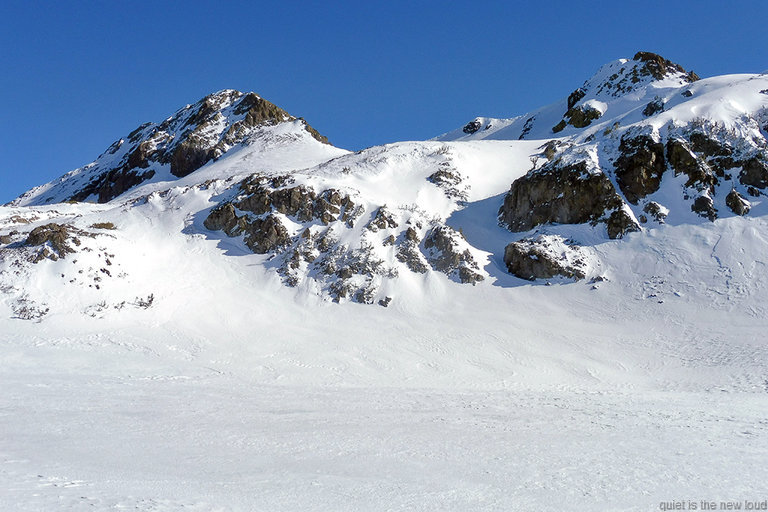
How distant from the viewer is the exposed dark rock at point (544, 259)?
33906 mm

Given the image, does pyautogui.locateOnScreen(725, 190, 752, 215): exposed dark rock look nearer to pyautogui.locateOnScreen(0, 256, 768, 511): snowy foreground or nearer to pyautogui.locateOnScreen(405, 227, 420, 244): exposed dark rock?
pyautogui.locateOnScreen(0, 256, 768, 511): snowy foreground

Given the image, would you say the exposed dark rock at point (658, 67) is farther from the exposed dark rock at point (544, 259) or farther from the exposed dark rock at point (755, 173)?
the exposed dark rock at point (544, 259)

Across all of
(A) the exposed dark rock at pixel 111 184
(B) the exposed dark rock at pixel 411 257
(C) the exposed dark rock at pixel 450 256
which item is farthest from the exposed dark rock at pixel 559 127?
(A) the exposed dark rock at pixel 111 184

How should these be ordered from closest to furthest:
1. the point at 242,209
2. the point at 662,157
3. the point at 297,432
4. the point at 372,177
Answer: the point at 297,432, the point at 662,157, the point at 242,209, the point at 372,177

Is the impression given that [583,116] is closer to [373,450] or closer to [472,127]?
[472,127]

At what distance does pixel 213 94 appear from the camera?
326 ft

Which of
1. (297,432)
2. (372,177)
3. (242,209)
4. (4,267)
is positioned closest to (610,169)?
(372,177)

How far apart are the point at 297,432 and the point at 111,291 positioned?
24.6 meters

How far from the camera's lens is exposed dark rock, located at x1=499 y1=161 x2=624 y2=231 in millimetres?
37969

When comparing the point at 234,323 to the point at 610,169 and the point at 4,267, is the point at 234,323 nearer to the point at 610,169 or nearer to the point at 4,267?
the point at 4,267

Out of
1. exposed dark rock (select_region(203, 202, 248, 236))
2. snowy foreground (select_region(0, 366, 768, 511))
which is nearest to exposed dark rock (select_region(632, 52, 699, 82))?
exposed dark rock (select_region(203, 202, 248, 236))

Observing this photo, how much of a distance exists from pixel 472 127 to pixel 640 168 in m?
75.8

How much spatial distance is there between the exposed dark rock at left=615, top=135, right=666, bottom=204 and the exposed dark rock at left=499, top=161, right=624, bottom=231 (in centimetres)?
174

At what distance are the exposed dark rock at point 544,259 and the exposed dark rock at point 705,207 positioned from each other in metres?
9.90
